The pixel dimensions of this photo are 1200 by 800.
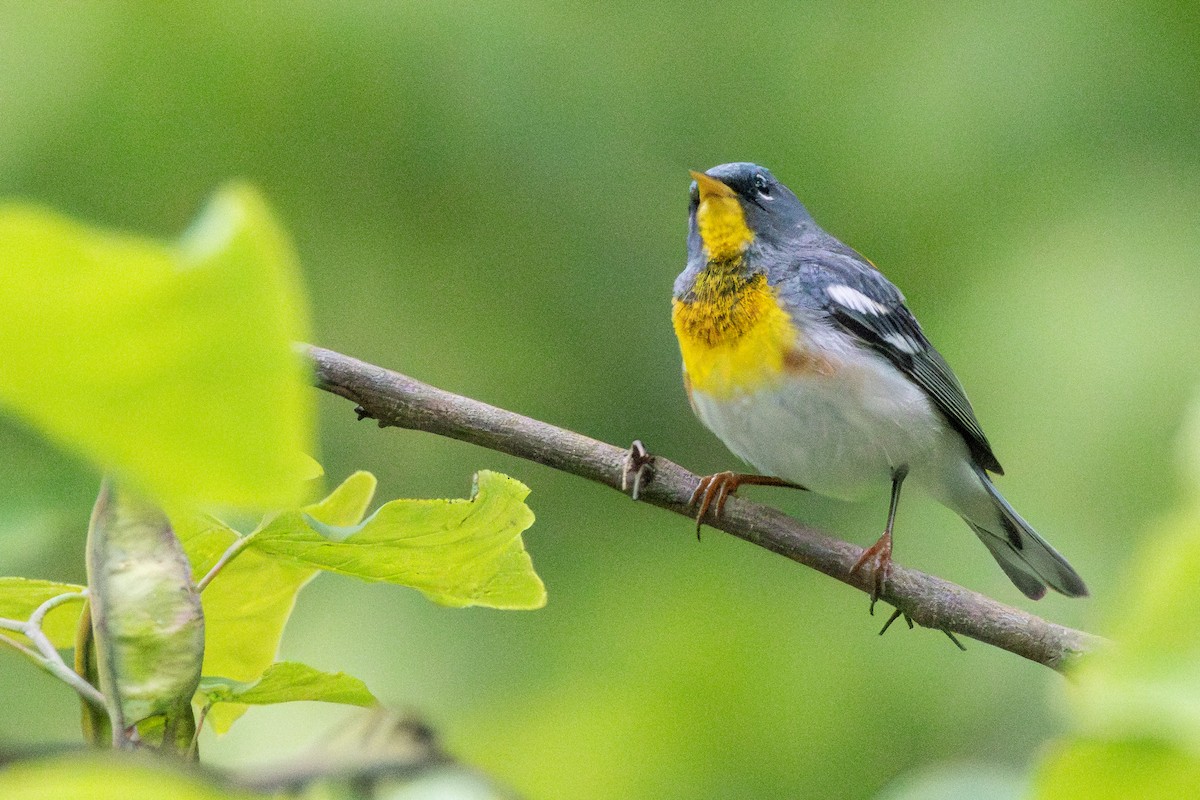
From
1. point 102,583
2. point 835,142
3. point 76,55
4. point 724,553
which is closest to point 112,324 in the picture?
point 102,583

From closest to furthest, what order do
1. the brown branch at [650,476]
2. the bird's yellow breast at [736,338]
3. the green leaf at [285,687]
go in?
the green leaf at [285,687] < the brown branch at [650,476] < the bird's yellow breast at [736,338]

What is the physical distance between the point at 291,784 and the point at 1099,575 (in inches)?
107

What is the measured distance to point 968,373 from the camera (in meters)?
3.23

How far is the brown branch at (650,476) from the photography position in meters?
1.38

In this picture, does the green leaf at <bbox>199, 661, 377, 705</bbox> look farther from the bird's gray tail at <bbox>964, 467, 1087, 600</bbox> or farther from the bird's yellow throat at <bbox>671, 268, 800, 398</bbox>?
the bird's gray tail at <bbox>964, 467, 1087, 600</bbox>

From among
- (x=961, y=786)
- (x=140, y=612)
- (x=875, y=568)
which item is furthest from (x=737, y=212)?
(x=961, y=786)

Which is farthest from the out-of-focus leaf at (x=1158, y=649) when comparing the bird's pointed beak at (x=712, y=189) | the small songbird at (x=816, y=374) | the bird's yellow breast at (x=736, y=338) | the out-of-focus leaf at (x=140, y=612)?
the bird's pointed beak at (x=712, y=189)

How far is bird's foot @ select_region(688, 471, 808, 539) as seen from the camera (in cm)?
161

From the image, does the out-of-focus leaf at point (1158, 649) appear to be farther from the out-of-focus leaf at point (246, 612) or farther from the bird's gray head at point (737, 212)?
the bird's gray head at point (737, 212)

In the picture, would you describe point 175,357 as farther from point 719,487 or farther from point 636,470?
point 719,487

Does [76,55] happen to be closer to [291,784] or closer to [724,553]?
[724,553]

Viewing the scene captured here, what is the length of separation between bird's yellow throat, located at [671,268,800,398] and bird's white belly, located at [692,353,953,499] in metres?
0.03

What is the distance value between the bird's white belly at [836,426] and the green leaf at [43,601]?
5.59 feet

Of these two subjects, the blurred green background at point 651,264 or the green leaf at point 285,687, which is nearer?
the green leaf at point 285,687
